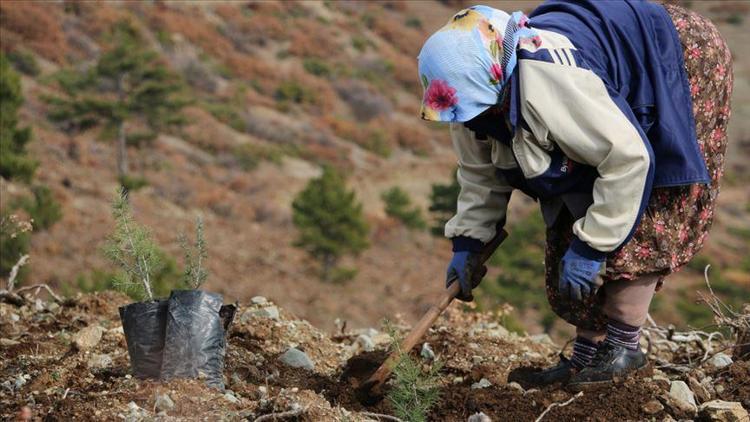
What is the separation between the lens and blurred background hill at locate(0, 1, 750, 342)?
1789cm

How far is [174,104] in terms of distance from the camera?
23.4 m

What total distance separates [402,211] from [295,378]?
66.7ft

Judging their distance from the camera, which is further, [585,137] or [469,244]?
[469,244]

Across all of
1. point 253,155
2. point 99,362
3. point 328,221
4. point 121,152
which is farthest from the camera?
point 253,155

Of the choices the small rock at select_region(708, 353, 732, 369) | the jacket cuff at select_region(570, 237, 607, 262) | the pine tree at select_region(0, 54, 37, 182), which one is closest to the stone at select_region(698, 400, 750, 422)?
the jacket cuff at select_region(570, 237, 607, 262)

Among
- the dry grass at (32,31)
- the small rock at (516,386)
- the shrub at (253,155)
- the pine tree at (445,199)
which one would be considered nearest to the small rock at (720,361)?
the small rock at (516,386)

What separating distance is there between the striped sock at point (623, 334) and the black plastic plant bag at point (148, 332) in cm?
160

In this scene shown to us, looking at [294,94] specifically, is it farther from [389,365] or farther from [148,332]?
[148,332]

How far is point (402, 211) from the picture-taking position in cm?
2372

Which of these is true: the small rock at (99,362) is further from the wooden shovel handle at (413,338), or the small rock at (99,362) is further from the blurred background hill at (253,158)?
the blurred background hill at (253,158)

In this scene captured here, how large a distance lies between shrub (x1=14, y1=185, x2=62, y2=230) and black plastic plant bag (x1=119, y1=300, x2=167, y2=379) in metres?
14.4

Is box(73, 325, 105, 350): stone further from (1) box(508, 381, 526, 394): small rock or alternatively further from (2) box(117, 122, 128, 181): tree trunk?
(2) box(117, 122, 128, 181): tree trunk

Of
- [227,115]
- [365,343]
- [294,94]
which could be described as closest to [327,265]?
[227,115]

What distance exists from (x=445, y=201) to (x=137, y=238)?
54.8 feet
